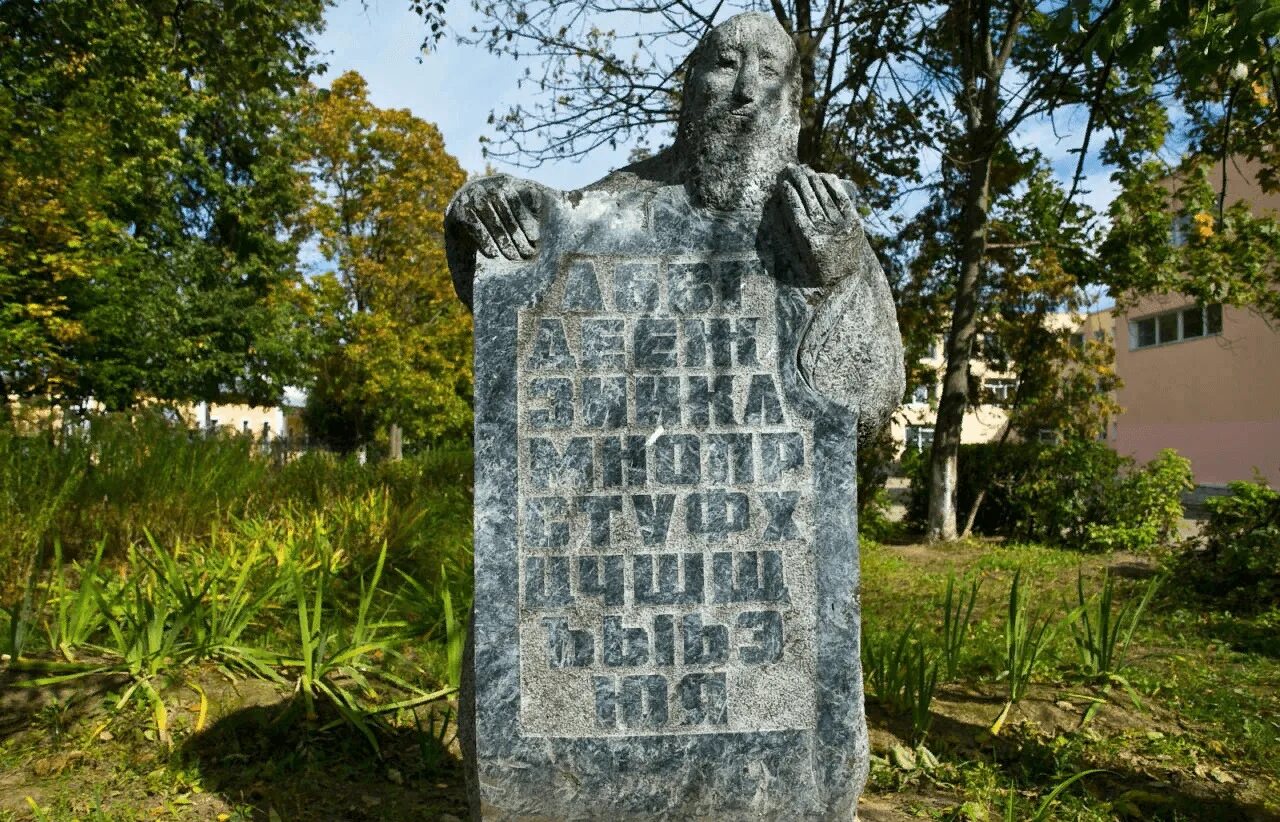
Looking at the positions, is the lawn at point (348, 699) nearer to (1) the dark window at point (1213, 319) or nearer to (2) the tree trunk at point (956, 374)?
(2) the tree trunk at point (956, 374)

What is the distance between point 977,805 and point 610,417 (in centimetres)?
193

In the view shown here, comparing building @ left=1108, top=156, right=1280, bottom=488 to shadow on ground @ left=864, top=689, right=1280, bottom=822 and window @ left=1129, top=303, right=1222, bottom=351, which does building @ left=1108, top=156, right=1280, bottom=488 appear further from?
shadow on ground @ left=864, top=689, right=1280, bottom=822

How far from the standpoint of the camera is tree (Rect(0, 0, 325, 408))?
631 cm

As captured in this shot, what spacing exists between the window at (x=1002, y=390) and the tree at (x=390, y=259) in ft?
32.5

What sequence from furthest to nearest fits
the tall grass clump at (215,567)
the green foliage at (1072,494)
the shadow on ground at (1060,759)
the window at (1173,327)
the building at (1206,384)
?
1. the window at (1173,327)
2. the building at (1206,384)
3. the green foliage at (1072,494)
4. the tall grass clump at (215,567)
5. the shadow on ground at (1060,759)

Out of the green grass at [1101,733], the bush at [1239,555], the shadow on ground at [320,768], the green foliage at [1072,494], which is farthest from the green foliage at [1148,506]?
the shadow on ground at [320,768]

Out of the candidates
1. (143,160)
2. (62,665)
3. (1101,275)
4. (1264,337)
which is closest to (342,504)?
(62,665)

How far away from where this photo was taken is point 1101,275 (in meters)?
9.55

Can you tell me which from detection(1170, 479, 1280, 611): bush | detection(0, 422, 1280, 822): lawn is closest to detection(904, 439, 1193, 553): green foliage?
detection(1170, 479, 1280, 611): bush

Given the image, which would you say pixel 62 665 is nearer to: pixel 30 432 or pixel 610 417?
pixel 610 417

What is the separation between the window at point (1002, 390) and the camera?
11695 mm

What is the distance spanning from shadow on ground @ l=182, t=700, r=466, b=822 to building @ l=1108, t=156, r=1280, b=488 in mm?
13460

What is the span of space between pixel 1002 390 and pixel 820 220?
1102 cm

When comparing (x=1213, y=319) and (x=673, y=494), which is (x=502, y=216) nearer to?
(x=673, y=494)
